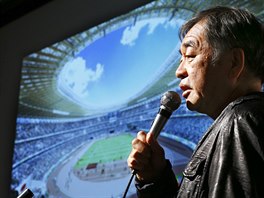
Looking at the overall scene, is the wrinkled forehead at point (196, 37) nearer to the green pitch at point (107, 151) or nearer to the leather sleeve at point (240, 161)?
the leather sleeve at point (240, 161)

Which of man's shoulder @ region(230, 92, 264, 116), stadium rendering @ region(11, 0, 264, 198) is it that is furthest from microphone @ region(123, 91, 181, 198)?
stadium rendering @ region(11, 0, 264, 198)

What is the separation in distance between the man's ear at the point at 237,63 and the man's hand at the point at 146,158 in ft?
0.75

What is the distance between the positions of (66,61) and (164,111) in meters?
1.52

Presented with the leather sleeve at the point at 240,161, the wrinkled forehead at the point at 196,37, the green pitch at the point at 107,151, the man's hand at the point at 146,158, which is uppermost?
the wrinkled forehead at the point at 196,37

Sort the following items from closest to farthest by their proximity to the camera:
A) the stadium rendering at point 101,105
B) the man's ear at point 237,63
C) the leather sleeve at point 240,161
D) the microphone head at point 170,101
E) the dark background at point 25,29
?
the leather sleeve at point 240,161
the man's ear at point 237,63
the microphone head at point 170,101
the stadium rendering at point 101,105
the dark background at point 25,29

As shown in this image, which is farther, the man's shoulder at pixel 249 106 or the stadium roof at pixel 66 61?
the stadium roof at pixel 66 61

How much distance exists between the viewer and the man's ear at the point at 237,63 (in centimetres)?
83

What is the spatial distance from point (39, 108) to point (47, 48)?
0.42 meters

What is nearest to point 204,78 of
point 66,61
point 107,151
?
point 107,151

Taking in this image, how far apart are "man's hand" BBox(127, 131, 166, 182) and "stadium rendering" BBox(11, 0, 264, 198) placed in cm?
59

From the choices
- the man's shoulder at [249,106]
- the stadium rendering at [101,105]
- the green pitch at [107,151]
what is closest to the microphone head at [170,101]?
the man's shoulder at [249,106]

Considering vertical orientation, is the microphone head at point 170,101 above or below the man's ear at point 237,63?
below

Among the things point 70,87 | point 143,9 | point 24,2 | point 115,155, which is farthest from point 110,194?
point 24,2

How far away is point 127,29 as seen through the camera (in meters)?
2.06
